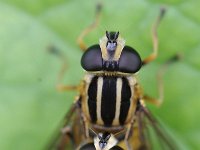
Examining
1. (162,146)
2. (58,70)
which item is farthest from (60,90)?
(162,146)

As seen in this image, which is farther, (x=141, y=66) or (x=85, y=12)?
(x=85, y=12)

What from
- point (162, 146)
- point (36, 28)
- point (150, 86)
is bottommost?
point (162, 146)

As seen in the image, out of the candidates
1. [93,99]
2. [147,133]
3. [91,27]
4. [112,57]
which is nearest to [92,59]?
[112,57]

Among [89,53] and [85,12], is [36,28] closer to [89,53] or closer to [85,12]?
[85,12]

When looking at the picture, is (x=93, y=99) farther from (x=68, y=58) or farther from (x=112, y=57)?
(x=68, y=58)

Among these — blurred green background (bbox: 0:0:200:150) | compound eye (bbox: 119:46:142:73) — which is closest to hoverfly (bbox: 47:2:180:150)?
compound eye (bbox: 119:46:142:73)

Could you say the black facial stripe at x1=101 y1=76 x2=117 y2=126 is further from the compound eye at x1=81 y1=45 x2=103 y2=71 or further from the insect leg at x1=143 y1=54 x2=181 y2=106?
the insect leg at x1=143 y1=54 x2=181 y2=106
